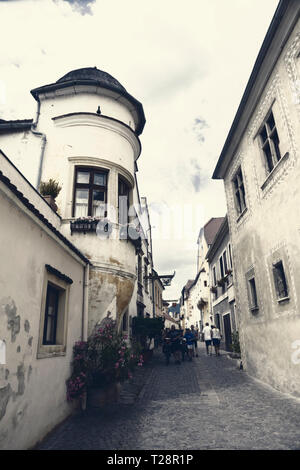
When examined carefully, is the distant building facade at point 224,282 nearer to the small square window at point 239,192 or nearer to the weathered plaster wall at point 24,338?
the small square window at point 239,192

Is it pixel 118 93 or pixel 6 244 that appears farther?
pixel 118 93

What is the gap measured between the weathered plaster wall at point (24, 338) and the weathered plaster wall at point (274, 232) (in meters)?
5.19

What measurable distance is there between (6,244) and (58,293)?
2441mm

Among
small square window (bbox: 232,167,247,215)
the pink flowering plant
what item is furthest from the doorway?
the pink flowering plant

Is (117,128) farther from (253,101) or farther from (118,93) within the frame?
(253,101)

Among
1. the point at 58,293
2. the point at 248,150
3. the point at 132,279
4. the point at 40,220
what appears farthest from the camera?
the point at 248,150

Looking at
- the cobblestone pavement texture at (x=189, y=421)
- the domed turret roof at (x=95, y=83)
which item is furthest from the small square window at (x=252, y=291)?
the domed turret roof at (x=95, y=83)

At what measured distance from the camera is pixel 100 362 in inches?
253

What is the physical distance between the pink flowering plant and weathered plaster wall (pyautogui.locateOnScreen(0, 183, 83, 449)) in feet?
2.28

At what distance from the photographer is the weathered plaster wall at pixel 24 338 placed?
373cm

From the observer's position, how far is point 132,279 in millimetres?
8375

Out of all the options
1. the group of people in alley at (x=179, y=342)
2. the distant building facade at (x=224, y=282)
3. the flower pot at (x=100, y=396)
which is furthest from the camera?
the distant building facade at (x=224, y=282)

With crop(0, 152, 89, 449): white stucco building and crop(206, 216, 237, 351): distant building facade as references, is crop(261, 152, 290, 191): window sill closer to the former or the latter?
crop(0, 152, 89, 449): white stucco building
